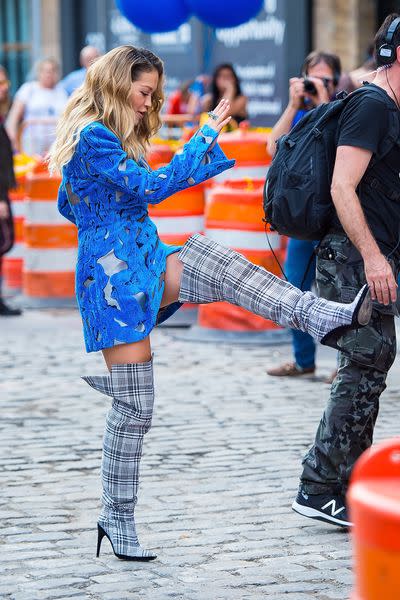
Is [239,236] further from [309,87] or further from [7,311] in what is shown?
[7,311]

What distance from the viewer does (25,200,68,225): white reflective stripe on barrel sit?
11.1 meters

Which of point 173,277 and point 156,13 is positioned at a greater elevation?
point 156,13

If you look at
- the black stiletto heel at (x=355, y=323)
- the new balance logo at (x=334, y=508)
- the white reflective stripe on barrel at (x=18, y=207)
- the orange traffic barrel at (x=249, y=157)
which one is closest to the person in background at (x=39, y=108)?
the white reflective stripe on barrel at (x=18, y=207)

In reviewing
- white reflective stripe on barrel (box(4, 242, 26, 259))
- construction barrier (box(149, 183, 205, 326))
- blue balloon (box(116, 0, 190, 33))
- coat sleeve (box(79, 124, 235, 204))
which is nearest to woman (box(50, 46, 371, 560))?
coat sleeve (box(79, 124, 235, 204))

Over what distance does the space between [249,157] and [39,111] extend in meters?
6.39

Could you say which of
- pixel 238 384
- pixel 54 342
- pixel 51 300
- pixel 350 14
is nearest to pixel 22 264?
pixel 51 300

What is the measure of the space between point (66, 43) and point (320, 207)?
15.8m

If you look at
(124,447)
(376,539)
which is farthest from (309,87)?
(376,539)

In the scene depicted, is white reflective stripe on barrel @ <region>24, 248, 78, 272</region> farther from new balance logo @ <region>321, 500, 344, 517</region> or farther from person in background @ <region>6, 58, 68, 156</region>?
new balance logo @ <region>321, 500, 344, 517</region>

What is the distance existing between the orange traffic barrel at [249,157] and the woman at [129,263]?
506 centimetres

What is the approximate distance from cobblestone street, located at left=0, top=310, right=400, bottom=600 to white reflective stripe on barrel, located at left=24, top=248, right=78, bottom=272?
7.04 feet

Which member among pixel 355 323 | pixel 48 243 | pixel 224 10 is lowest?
pixel 48 243

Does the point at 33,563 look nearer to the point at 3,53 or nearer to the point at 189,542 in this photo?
the point at 189,542

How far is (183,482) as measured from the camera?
5.61 meters
